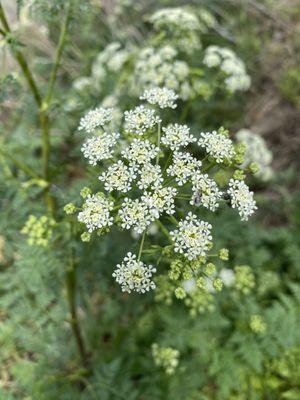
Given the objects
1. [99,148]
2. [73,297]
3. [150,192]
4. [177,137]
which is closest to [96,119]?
[99,148]

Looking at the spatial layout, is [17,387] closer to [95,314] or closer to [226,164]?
[95,314]

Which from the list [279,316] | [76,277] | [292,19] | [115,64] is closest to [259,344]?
[279,316]

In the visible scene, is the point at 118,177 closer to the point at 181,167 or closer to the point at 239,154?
the point at 181,167

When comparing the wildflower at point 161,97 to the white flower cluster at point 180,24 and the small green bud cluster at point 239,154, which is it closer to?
the small green bud cluster at point 239,154

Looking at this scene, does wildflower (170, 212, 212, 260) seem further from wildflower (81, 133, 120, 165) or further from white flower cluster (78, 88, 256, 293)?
wildflower (81, 133, 120, 165)

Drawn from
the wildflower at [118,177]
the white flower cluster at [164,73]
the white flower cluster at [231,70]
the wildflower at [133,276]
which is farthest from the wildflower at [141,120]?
the white flower cluster at [231,70]

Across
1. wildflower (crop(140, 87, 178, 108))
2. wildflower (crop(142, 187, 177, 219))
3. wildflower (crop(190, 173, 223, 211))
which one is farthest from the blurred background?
wildflower (crop(190, 173, 223, 211))
